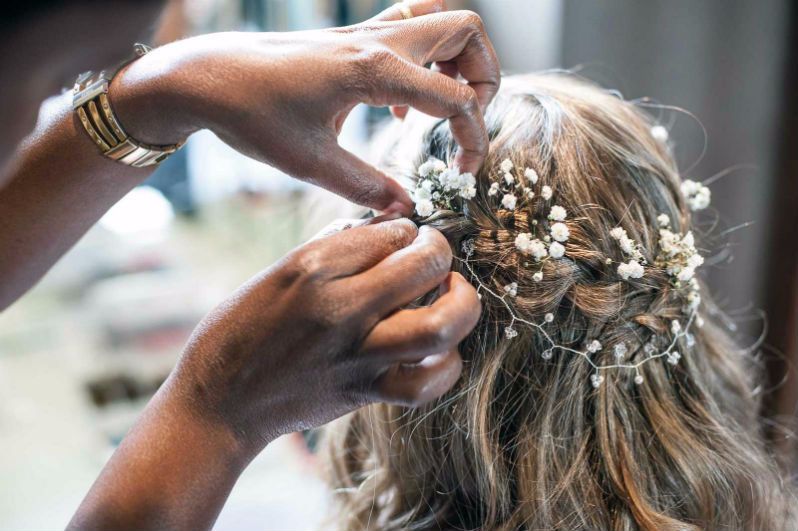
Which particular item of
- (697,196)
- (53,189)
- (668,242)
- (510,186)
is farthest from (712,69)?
(53,189)

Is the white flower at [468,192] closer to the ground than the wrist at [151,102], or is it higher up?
closer to the ground

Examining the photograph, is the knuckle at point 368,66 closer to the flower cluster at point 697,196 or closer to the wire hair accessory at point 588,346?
the wire hair accessory at point 588,346

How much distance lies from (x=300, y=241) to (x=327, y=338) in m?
1.16

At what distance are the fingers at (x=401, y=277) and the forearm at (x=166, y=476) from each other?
203 mm

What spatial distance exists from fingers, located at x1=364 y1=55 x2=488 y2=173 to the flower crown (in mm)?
62

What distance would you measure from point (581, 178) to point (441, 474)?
1.38 ft

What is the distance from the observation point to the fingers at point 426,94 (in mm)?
755

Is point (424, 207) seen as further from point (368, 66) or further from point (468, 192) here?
point (368, 66)

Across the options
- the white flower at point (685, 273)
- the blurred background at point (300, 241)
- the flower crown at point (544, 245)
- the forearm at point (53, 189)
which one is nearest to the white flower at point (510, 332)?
A: the flower crown at point (544, 245)

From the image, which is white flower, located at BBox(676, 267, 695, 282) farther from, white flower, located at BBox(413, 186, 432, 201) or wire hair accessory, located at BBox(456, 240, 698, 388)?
white flower, located at BBox(413, 186, 432, 201)

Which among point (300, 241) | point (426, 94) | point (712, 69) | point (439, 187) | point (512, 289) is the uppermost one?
point (426, 94)

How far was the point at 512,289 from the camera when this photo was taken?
2.77 feet

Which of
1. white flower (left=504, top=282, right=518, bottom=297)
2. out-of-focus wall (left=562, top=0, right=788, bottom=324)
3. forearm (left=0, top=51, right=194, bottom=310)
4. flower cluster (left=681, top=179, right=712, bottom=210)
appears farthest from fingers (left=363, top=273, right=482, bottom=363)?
out-of-focus wall (left=562, top=0, right=788, bottom=324)

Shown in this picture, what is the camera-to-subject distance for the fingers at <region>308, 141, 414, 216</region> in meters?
0.79
